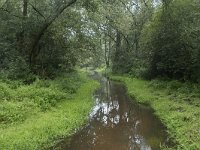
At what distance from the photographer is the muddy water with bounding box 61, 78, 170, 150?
11047 millimetres

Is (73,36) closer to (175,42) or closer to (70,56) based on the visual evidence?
(70,56)

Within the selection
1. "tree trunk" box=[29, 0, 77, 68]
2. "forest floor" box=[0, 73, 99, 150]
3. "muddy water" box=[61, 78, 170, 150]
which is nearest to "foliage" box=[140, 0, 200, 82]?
"muddy water" box=[61, 78, 170, 150]

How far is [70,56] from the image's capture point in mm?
25609

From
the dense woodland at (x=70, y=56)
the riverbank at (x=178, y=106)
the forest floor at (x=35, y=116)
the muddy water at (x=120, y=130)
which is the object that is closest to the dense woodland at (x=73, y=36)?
the dense woodland at (x=70, y=56)

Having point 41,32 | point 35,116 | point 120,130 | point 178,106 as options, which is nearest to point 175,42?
point 178,106

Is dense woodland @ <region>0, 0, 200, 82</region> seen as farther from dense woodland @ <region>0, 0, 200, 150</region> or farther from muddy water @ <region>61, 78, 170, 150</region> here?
muddy water @ <region>61, 78, 170, 150</region>

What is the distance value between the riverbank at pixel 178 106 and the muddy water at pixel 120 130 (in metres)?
0.51

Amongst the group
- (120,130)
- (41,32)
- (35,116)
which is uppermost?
(41,32)

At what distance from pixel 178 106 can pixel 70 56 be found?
482 inches

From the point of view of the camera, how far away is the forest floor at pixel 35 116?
1030 centimetres

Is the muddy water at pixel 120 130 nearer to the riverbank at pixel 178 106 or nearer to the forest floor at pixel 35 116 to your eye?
the riverbank at pixel 178 106

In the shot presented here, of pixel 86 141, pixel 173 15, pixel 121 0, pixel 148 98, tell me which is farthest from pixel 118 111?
pixel 173 15

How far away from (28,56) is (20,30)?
192 cm

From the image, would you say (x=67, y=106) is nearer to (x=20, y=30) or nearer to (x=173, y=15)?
(x=20, y=30)
